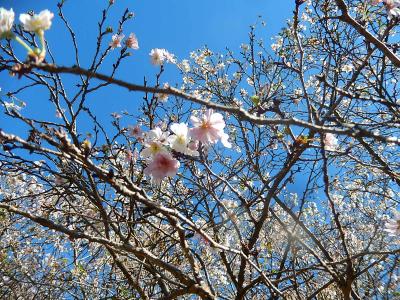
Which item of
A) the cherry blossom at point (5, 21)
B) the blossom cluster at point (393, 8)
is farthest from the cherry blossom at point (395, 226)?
the cherry blossom at point (5, 21)

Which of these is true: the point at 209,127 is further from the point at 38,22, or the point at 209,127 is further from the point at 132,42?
the point at 132,42

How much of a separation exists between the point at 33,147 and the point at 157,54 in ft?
9.35

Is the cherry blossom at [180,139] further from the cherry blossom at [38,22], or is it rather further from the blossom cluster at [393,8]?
the blossom cluster at [393,8]

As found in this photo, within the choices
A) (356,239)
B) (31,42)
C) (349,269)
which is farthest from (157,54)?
(356,239)

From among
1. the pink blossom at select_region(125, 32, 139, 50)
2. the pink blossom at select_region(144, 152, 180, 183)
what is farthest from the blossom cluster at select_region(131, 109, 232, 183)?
the pink blossom at select_region(125, 32, 139, 50)

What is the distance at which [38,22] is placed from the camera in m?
1.36

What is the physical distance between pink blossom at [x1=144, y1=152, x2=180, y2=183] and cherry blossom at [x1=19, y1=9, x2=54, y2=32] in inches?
34.1

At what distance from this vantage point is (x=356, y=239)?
7707 millimetres

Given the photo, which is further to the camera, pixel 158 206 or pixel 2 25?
pixel 158 206

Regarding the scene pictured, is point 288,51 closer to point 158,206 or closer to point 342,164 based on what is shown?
point 342,164

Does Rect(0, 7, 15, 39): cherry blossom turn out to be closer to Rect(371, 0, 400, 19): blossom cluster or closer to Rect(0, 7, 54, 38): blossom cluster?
Rect(0, 7, 54, 38): blossom cluster

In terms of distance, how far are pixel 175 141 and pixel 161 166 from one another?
151 mm

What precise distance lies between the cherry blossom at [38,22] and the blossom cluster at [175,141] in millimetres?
794

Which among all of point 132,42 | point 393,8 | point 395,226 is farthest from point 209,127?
point 132,42
